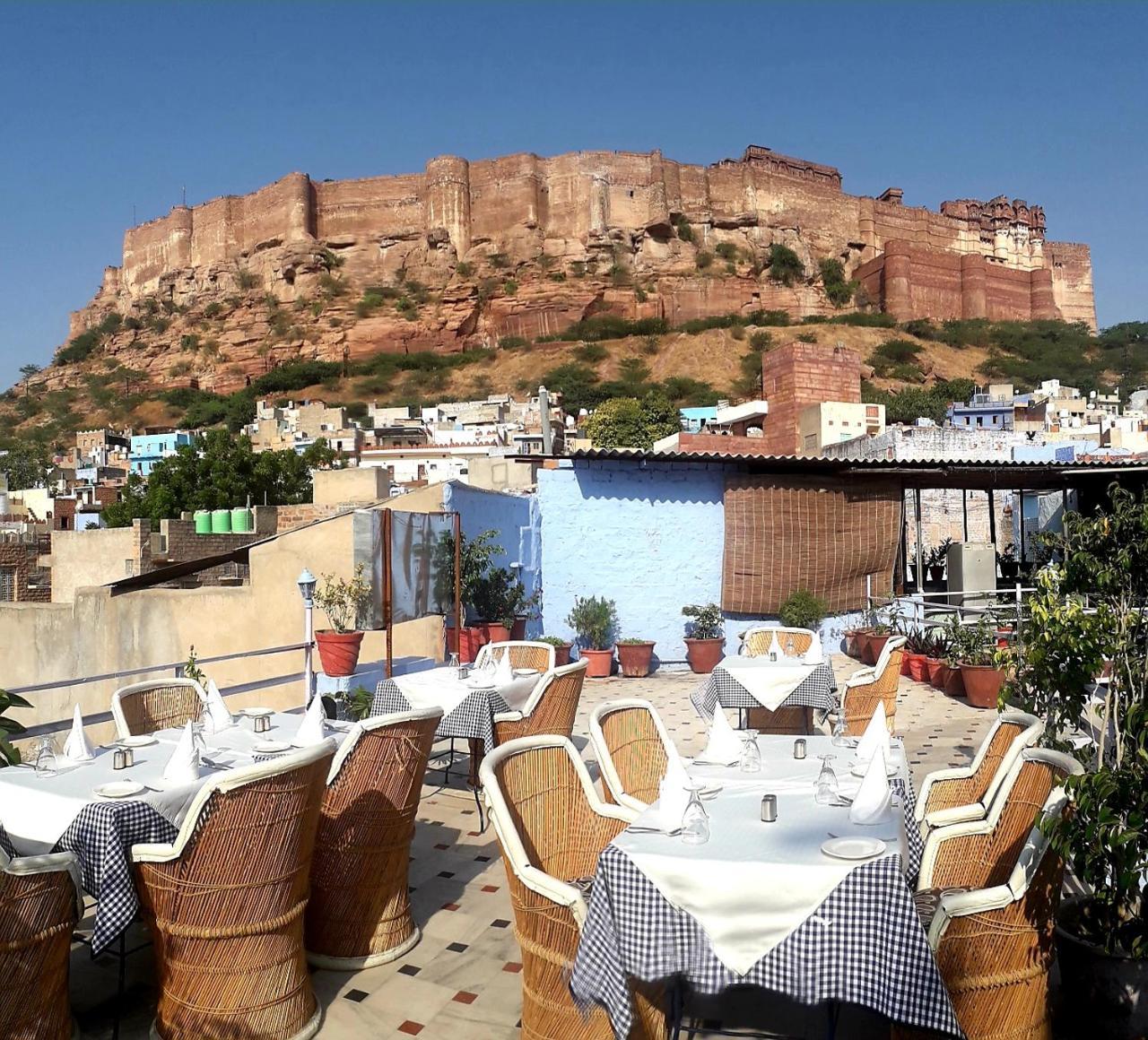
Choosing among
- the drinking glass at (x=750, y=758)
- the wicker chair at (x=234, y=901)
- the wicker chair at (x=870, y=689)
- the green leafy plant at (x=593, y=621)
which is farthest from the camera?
the green leafy plant at (x=593, y=621)

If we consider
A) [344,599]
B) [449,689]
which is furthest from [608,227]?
[449,689]

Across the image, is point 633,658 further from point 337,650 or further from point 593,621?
point 337,650

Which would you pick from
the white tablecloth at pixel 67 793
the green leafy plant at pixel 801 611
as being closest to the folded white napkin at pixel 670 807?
the white tablecloth at pixel 67 793

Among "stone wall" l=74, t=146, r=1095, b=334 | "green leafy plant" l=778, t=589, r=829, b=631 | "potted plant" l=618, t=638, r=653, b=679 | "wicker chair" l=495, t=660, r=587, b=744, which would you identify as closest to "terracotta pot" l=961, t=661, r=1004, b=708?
"green leafy plant" l=778, t=589, r=829, b=631

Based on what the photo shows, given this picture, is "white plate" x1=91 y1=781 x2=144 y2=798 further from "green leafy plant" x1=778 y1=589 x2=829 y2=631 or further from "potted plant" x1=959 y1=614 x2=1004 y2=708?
"green leafy plant" x1=778 y1=589 x2=829 y2=631

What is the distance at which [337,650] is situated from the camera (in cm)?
668

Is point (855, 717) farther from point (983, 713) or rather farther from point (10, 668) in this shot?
point (10, 668)

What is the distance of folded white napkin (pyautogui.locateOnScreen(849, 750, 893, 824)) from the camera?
2537mm

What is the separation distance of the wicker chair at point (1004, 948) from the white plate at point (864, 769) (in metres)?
0.84

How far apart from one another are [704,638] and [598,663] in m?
1.19

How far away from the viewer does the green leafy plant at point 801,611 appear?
9.56m

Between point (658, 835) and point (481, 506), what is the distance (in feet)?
23.8

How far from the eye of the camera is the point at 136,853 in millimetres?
2523

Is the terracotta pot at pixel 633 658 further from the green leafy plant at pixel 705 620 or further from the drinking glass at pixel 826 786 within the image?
the drinking glass at pixel 826 786
